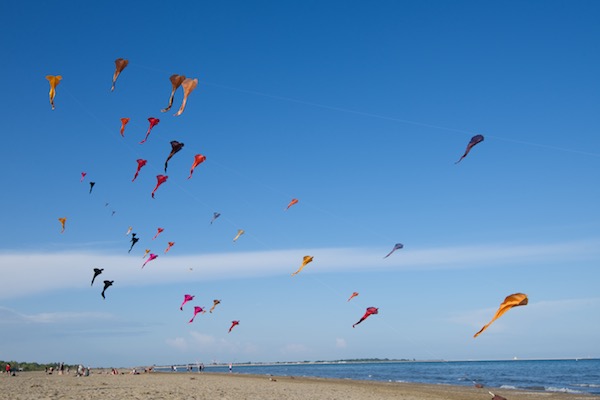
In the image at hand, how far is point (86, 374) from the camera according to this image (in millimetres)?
41500

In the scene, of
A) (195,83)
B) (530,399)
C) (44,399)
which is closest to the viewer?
(195,83)

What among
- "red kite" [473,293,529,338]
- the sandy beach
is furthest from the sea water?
"red kite" [473,293,529,338]

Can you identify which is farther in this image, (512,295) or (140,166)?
(140,166)

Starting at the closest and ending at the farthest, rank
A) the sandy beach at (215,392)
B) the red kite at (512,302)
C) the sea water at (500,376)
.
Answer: the red kite at (512,302)
the sandy beach at (215,392)
the sea water at (500,376)

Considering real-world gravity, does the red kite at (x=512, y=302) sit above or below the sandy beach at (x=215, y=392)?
above

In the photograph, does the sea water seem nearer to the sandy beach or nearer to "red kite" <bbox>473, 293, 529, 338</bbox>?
the sandy beach

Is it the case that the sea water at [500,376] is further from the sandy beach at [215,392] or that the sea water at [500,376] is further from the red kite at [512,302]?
the red kite at [512,302]

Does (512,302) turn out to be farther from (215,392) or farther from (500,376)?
(500,376)

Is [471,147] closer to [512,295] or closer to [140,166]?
[512,295]

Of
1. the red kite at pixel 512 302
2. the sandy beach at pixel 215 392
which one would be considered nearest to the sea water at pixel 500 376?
the sandy beach at pixel 215 392

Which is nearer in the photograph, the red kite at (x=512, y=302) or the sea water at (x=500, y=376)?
the red kite at (x=512, y=302)

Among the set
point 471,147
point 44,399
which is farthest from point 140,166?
point 471,147

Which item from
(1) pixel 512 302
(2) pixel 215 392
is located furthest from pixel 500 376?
(1) pixel 512 302

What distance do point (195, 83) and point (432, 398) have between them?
20104mm
